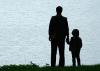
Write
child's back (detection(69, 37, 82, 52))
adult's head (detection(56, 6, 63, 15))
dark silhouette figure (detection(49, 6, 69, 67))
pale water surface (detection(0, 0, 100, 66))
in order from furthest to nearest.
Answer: pale water surface (detection(0, 0, 100, 66)), child's back (detection(69, 37, 82, 52)), dark silhouette figure (detection(49, 6, 69, 67)), adult's head (detection(56, 6, 63, 15))

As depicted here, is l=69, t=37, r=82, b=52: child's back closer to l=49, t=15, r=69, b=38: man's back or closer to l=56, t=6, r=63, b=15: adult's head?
l=49, t=15, r=69, b=38: man's back

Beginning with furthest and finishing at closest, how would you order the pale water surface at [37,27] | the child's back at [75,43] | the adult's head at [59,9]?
1. the pale water surface at [37,27]
2. the child's back at [75,43]
3. the adult's head at [59,9]

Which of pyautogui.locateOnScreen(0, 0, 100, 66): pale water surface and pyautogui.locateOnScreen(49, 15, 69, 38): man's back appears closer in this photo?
pyautogui.locateOnScreen(49, 15, 69, 38): man's back

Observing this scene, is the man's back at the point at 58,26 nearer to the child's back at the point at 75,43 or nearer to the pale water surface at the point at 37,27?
the child's back at the point at 75,43

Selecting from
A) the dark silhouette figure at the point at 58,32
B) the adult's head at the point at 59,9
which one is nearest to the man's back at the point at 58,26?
the dark silhouette figure at the point at 58,32

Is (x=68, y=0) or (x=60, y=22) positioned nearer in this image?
(x=60, y=22)

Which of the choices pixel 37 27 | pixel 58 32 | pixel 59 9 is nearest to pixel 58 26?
pixel 58 32

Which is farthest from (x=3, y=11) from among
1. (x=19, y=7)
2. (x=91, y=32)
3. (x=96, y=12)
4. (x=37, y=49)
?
(x=37, y=49)

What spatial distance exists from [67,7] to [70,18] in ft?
28.2

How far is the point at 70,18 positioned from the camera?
59.4m

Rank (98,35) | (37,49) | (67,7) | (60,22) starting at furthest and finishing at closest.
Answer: (67,7)
(98,35)
(37,49)
(60,22)

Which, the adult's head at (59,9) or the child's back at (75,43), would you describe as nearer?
the adult's head at (59,9)

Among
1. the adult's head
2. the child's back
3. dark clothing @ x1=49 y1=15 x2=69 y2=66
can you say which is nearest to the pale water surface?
the child's back

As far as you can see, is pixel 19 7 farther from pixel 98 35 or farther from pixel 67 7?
pixel 98 35
